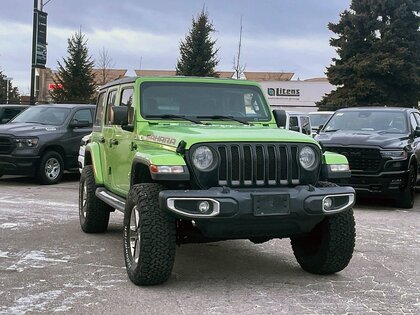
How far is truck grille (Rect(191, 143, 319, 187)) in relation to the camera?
15.5 ft

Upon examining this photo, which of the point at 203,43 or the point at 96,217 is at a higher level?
the point at 203,43

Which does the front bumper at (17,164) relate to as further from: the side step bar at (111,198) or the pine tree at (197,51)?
the pine tree at (197,51)

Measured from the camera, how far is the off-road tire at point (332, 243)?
5.15 metres

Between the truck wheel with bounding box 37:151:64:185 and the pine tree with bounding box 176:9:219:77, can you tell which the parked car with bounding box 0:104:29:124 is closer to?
the truck wheel with bounding box 37:151:64:185

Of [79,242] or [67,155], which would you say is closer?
[79,242]

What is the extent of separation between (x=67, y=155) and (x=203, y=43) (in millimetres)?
24143

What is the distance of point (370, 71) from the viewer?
1266 inches

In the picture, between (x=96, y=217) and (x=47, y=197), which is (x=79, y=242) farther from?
(x=47, y=197)

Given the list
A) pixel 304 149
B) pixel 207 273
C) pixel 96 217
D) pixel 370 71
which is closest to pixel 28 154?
pixel 96 217

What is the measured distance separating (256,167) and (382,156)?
5326 millimetres

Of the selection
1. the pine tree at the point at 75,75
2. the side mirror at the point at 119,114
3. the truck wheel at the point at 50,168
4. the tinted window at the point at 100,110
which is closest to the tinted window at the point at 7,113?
the truck wheel at the point at 50,168

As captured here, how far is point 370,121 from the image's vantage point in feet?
35.6

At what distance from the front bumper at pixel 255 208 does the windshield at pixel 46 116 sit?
9.14m

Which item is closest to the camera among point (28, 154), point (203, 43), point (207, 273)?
point (207, 273)
